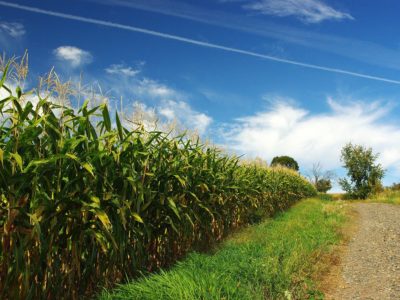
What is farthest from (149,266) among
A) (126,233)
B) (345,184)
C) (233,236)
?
(345,184)

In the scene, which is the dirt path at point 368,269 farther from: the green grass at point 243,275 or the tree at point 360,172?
the tree at point 360,172

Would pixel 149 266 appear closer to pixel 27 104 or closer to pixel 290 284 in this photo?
pixel 290 284

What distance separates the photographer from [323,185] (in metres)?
61.3

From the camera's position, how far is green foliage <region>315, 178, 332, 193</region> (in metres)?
61.1

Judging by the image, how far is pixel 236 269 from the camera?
5633 millimetres

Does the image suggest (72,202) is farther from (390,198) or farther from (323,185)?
(323,185)

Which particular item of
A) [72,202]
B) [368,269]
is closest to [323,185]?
[368,269]

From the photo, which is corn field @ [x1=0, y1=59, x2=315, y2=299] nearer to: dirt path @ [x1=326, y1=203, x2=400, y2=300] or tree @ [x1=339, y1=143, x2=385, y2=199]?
dirt path @ [x1=326, y1=203, x2=400, y2=300]

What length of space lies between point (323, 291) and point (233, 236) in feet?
13.4

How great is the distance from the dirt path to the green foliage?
5039 cm

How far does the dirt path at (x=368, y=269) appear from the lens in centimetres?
618

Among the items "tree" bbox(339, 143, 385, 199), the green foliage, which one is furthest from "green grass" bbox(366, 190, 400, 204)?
the green foliage

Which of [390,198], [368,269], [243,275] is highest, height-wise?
[390,198]

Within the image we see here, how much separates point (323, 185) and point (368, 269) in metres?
55.8
